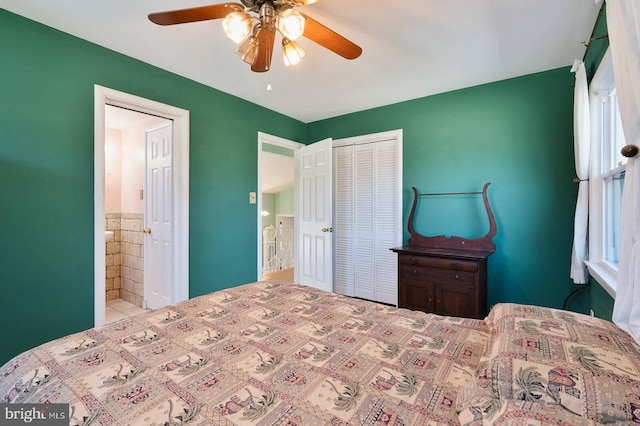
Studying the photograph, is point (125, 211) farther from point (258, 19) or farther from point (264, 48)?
point (258, 19)

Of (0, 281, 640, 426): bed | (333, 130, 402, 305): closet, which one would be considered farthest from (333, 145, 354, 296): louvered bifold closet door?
(0, 281, 640, 426): bed

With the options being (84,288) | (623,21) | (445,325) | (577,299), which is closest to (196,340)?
(445,325)

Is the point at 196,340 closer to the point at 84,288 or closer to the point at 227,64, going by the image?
the point at 84,288

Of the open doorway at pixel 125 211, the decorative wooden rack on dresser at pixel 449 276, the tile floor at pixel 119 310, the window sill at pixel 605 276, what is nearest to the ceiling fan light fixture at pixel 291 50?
the decorative wooden rack on dresser at pixel 449 276

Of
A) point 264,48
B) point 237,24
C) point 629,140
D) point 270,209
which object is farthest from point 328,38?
point 270,209

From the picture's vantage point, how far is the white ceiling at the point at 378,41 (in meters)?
1.77

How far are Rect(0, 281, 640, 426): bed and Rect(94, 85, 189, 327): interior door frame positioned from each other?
1.16 m

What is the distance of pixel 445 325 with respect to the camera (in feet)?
4.51

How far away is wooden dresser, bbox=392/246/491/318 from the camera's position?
248cm

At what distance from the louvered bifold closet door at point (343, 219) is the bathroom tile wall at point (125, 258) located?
7.98 feet

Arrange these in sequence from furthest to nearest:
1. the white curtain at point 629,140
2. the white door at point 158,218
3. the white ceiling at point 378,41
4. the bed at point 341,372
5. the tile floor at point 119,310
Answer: the tile floor at point 119,310, the white door at point 158,218, the white ceiling at point 378,41, the white curtain at point 629,140, the bed at point 341,372

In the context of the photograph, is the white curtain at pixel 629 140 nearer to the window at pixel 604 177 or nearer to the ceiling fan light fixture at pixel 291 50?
the window at pixel 604 177

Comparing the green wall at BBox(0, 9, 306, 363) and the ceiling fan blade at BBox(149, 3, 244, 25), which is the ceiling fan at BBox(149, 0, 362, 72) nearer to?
the ceiling fan blade at BBox(149, 3, 244, 25)

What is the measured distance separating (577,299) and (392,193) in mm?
1951
